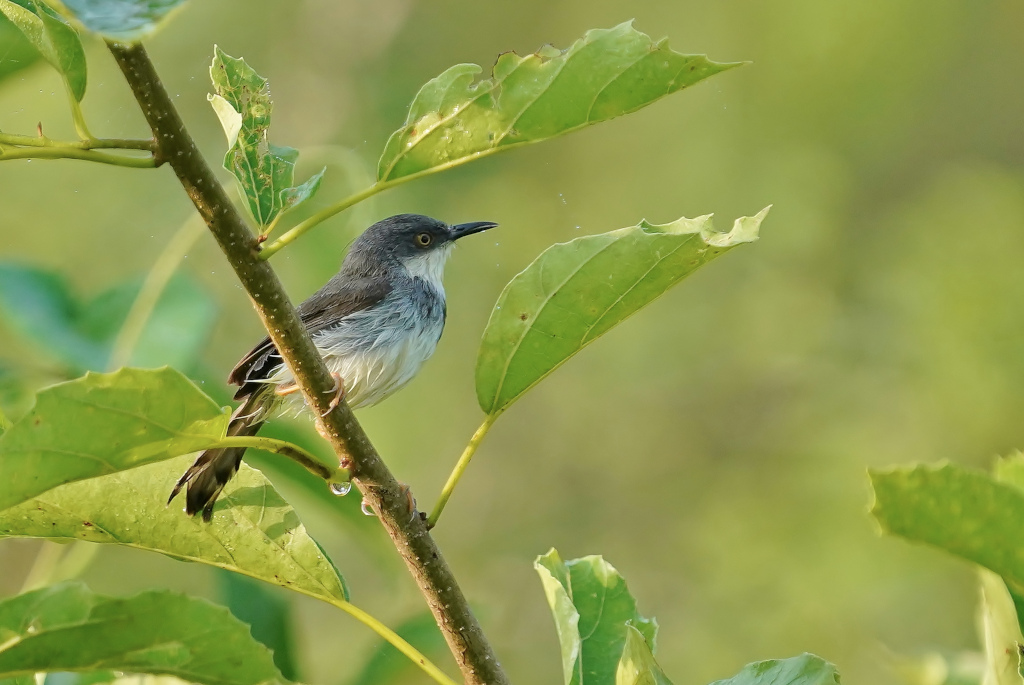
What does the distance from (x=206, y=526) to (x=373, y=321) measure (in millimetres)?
2336

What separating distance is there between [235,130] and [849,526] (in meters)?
7.57

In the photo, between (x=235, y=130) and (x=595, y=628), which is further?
(x=595, y=628)

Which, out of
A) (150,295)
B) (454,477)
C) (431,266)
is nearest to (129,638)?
(454,477)

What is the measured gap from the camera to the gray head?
14.6ft

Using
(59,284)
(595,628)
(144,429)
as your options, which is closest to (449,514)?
(59,284)

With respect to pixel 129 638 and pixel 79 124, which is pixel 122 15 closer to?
pixel 79 124

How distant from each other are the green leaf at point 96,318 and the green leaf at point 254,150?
1481mm

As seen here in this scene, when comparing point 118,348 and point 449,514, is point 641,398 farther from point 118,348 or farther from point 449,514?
point 118,348

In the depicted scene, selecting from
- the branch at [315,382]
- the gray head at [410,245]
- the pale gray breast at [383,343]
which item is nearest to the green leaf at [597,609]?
the branch at [315,382]

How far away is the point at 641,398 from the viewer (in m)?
10.2

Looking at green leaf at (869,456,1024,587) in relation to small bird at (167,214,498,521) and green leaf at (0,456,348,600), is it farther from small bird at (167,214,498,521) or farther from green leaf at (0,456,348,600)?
small bird at (167,214,498,521)

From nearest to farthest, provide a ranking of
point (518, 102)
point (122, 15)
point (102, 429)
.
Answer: point (122, 15)
point (102, 429)
point (518, 102)

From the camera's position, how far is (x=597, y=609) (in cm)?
183

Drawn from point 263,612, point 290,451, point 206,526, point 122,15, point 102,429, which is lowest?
point 263,612
